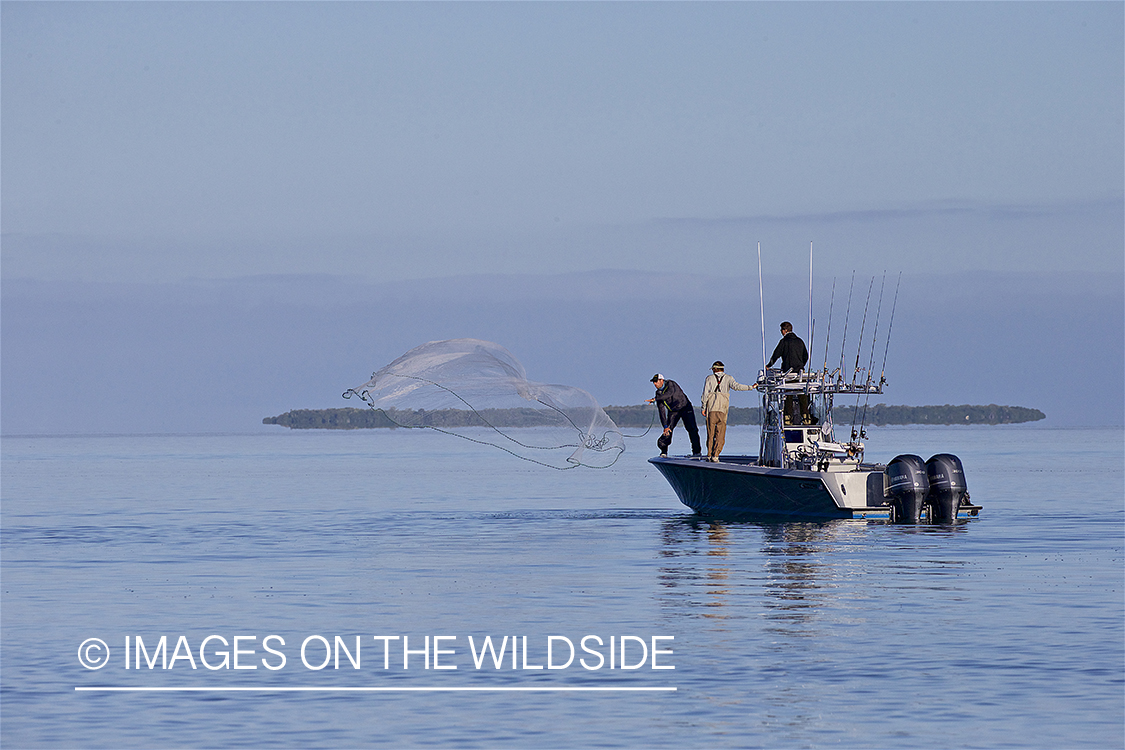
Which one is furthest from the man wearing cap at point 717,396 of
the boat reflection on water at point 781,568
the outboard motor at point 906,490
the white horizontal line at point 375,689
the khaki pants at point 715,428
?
the white horizontal line at point 375,689

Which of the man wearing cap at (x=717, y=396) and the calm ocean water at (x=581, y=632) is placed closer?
the calm ocean water at (x=581, y=632)

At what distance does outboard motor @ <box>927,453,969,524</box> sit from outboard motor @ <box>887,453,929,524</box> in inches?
16.2

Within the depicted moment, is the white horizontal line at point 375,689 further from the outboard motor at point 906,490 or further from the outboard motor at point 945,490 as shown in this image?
the outboard motor at point 945,490

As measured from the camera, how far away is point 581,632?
20.0m

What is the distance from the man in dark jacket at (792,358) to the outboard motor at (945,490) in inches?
130

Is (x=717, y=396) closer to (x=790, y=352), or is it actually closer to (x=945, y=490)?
(x=790, y=352)

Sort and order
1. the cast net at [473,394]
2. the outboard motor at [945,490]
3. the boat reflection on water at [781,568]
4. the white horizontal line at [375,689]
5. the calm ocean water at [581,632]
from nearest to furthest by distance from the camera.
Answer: the calm ocean water at [581,632], the white horizontal line at [375,689], the boat reflection on water at [781,568], the cast net at [473,394], the outboard motor at [945,490]

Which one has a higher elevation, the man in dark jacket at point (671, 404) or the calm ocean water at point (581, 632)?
the man in dark jacket at point (671, 404)

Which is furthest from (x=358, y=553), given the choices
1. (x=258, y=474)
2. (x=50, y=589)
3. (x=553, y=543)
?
(x=258, y=474)

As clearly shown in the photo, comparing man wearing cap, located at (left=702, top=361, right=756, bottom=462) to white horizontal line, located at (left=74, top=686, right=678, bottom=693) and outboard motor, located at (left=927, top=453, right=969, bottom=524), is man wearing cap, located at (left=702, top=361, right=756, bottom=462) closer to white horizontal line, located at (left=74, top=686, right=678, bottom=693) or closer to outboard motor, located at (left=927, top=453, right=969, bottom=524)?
outboard motor, located at (left=927, top=453, right=969, bottom=524)

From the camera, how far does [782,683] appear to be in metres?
16.6

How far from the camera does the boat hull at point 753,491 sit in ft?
110

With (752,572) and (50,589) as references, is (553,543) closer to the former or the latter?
(752,572)

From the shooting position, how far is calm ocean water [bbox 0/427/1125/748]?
1479 centimetres
